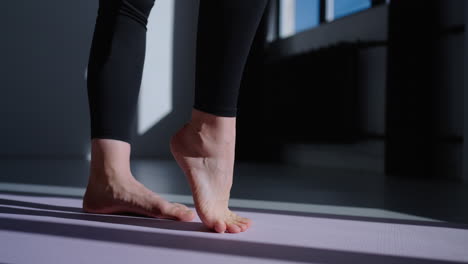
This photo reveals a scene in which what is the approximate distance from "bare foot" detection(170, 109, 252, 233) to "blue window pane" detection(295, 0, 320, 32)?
2978mm

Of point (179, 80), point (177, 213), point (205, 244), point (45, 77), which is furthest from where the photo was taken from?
point (179, 80)

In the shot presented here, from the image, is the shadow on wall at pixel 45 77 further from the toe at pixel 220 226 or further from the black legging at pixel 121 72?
the toe at pixel 220 226

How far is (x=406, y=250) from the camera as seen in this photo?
0.78 metres

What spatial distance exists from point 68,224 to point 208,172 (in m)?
0.32

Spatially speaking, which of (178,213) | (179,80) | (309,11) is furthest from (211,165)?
(179,80)

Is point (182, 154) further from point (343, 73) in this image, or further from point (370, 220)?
point (343, 73)

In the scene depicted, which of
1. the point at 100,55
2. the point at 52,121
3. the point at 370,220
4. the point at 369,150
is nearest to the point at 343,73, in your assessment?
the point at 369,150

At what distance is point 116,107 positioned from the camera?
3.46ft

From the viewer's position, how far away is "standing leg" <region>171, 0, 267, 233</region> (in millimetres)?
843

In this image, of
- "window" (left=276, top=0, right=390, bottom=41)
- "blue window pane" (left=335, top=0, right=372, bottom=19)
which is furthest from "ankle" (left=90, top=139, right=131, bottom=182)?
"blue window pane" (left=335, top=0, right=372, bottom=19)

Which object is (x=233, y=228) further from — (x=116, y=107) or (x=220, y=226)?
(x=116, y=107)

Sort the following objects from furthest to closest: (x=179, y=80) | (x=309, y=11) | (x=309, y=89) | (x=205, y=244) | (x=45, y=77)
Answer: (x=179, y=80), (x=45, y=77), (x=309, y=11), (x=309, y=89), (x=205, y=244)

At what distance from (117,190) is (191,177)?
0.76 feet

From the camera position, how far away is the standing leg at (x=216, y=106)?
843mm
